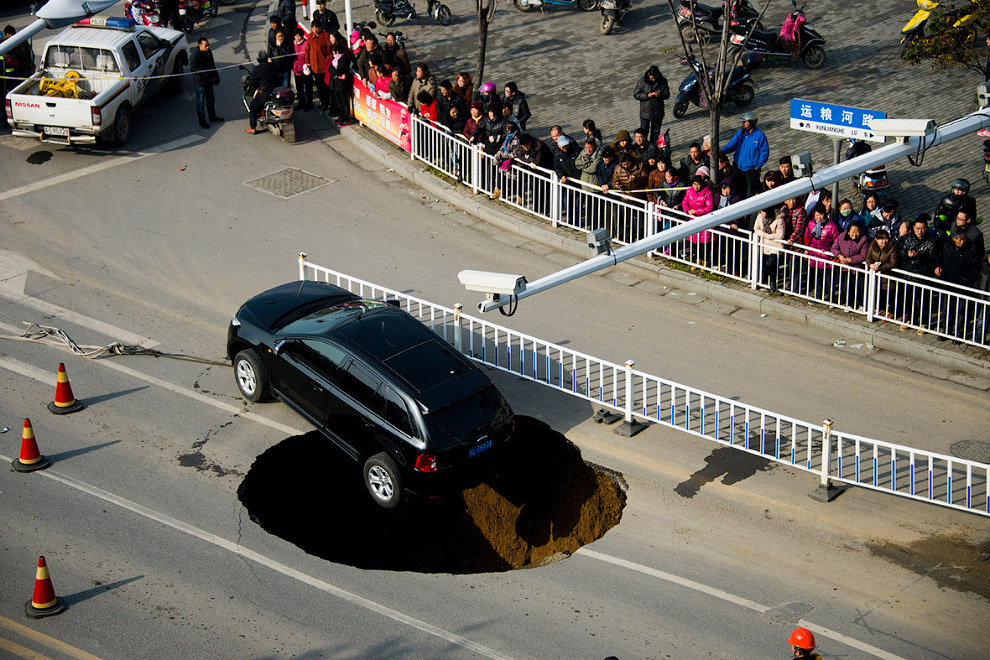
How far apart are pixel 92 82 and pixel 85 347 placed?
855 centimetres

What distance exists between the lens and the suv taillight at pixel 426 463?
38.5 ft

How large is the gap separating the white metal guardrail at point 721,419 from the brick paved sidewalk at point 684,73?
6.96 m

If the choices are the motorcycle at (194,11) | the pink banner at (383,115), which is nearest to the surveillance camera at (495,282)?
the pink banner at (383,115)

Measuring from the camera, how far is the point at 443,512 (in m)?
12.2

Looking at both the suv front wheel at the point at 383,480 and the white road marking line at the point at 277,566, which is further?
the suv front wheel at the point at 383,480

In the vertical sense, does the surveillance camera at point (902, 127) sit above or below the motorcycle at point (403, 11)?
below

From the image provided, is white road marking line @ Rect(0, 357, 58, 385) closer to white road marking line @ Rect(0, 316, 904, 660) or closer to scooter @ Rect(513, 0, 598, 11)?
white road marking line @ Rect(0, 316, 904, 660)

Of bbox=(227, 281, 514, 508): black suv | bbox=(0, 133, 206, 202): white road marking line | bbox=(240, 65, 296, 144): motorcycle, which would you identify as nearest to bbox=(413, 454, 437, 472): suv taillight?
bbox=(227, 281, 514, 508): black suv

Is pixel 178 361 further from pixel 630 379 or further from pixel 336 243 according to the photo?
pixel 630 379

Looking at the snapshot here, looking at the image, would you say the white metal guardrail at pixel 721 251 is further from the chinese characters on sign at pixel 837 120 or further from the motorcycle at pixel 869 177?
the chinese characters on sign at pixel 837 120

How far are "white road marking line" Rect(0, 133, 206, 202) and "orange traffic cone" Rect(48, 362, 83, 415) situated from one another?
731cm

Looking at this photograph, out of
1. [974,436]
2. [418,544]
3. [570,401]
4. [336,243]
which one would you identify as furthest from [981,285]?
[336,243]

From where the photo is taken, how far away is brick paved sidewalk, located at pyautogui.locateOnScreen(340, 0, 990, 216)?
2069 cm

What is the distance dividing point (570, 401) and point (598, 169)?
5.21 metres
